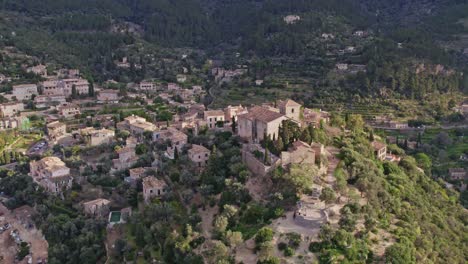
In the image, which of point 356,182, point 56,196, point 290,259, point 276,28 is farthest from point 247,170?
point 276,28

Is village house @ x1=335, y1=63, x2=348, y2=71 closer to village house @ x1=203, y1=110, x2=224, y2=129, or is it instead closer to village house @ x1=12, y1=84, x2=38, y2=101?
village house @ x1=203, y1=110, x2=224, y2=129

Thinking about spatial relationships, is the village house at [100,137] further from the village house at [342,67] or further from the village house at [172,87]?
the village house at [342,67]

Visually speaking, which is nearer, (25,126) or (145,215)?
(145,215)

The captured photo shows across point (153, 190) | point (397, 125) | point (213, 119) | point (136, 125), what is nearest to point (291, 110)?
point (213, 119)

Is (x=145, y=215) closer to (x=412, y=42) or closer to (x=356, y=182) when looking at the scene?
(x=356, y=182)

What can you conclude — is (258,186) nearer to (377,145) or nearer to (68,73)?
(377,145)

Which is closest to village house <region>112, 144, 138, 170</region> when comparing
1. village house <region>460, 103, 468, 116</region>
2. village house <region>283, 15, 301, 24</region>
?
village house <region>460, 103, 468, 116</region>

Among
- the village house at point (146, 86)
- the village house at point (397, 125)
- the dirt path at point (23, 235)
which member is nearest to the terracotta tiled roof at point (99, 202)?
the dirt path at point (23, 235)
